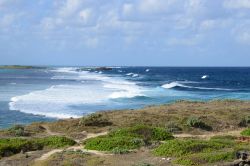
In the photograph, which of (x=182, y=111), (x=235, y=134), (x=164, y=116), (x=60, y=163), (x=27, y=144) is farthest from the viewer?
(x=182, y=111)

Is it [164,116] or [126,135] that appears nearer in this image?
[126,135]

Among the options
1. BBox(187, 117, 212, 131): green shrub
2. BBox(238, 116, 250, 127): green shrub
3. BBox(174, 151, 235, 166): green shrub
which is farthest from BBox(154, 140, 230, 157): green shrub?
BBox(238, 116, 250, 127): green shrub

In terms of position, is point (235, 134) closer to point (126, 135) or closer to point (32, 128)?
point (126, 135)

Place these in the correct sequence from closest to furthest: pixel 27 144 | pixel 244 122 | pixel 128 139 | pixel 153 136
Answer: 1. pixel 27 144
2. pixel 128 139
3. pixel 153 136
4. pixel 244 122

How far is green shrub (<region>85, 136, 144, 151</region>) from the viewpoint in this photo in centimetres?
1956

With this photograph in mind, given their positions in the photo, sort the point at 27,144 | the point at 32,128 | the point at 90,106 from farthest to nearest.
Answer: the point at 90,106 < the point at 32,128 < the point at 27,144

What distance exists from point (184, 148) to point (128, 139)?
9.43 ft

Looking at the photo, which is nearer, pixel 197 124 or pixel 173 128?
pixel 173 128

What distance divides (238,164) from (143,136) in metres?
6.46

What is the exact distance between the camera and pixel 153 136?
2206 cm

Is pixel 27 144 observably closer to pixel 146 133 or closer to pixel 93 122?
pixel 146 133

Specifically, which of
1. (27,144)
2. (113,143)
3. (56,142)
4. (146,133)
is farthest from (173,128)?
(27,144)

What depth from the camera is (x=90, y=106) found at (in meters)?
46.2

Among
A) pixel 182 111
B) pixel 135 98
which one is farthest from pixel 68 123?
pixel 135 98
